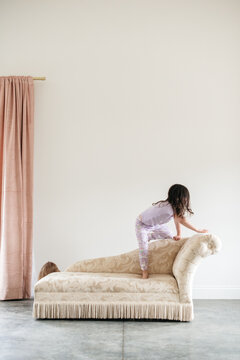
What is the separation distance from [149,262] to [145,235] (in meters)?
0.24

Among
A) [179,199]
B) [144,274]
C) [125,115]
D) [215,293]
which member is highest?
[125,115]

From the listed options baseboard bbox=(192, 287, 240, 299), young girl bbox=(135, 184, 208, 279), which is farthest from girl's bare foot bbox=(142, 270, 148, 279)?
baseboard bbox=(192, 287, 240, 299)

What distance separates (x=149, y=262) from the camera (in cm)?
352

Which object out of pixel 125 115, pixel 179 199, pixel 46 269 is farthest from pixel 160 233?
pixel 125 115

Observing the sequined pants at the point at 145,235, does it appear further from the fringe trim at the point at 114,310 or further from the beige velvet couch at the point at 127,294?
the fringe trim at the point at 114,310

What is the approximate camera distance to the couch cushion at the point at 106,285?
312 centimetres

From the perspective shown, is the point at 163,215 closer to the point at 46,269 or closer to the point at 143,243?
the point at 143,243

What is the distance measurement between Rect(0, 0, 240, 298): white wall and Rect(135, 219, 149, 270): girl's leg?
648 millimetres

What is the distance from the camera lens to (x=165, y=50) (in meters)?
4.30

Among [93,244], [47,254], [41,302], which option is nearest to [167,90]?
[93,244]

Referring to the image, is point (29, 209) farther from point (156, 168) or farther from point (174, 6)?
point (174, 6)

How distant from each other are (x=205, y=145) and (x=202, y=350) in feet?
7.51

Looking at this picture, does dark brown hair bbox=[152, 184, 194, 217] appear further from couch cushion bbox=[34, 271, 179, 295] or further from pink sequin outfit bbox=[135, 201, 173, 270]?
couch cushion bbox=[34, 271, 179, 295]

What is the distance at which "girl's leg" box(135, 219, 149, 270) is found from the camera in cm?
341
